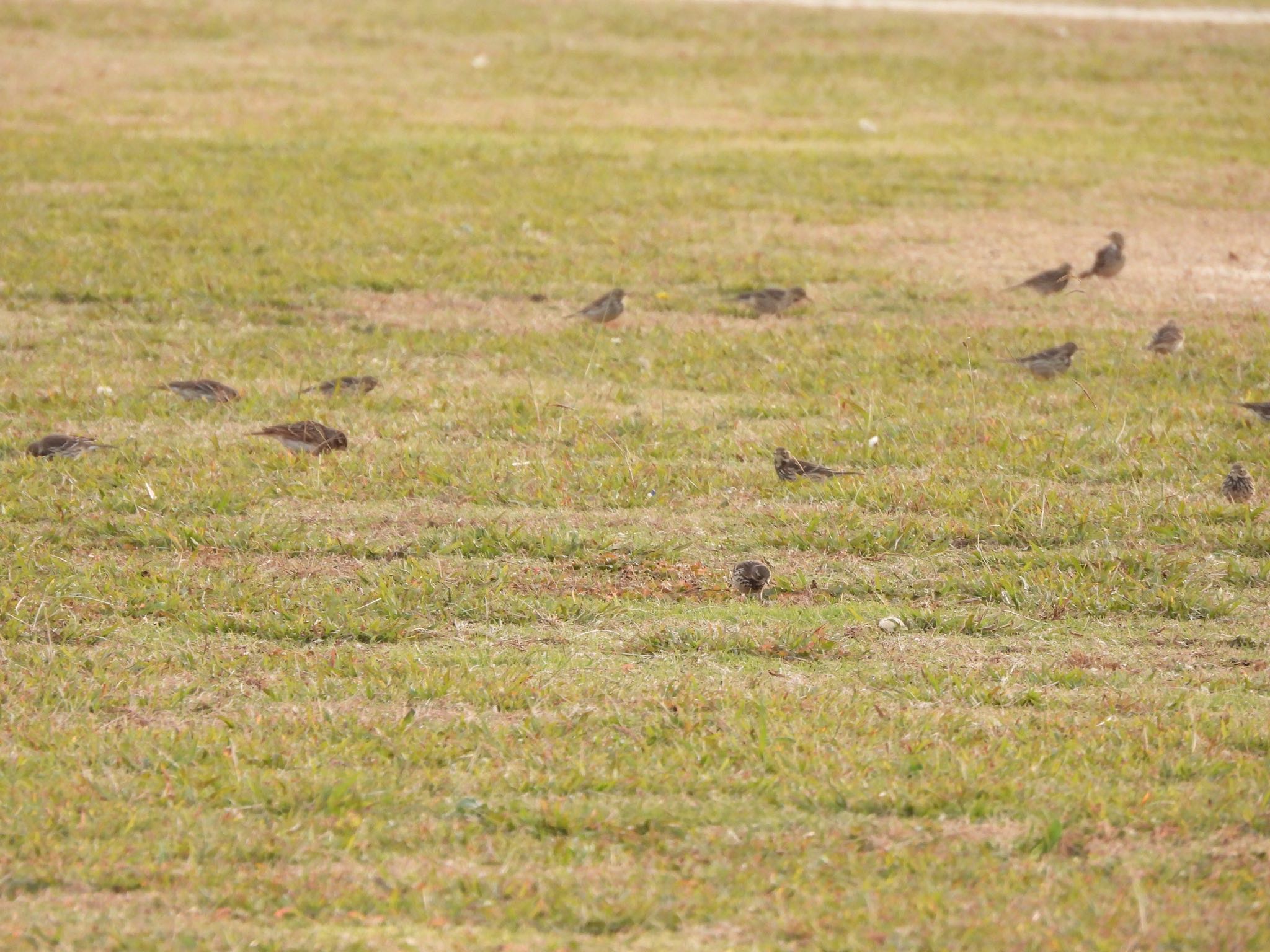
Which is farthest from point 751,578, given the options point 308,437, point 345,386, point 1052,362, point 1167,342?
point 1167,342

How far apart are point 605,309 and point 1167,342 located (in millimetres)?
3991

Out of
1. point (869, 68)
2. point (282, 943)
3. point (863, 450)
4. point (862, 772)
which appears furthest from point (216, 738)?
point (869, 68)

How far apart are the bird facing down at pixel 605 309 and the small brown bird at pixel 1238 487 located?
15.8 feet

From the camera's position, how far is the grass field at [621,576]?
460cm

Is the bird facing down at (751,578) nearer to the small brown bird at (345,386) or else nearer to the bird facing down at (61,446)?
the small brown bird at (345,386)

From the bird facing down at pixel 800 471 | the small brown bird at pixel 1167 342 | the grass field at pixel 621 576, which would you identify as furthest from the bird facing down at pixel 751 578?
the small brown bird at pixel 1167 342

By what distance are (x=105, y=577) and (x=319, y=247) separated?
7.16 metres

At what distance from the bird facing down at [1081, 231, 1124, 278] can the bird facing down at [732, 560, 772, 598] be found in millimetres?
7368

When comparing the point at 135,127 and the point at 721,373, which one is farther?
the point at 135,127

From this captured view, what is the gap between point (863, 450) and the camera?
8664 mm

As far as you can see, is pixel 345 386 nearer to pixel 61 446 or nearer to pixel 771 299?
pixel 61 446

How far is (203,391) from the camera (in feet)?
30.7

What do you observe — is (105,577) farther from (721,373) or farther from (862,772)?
(721,373)

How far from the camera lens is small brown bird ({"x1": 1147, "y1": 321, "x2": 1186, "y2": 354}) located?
Answer: 1069 cm
